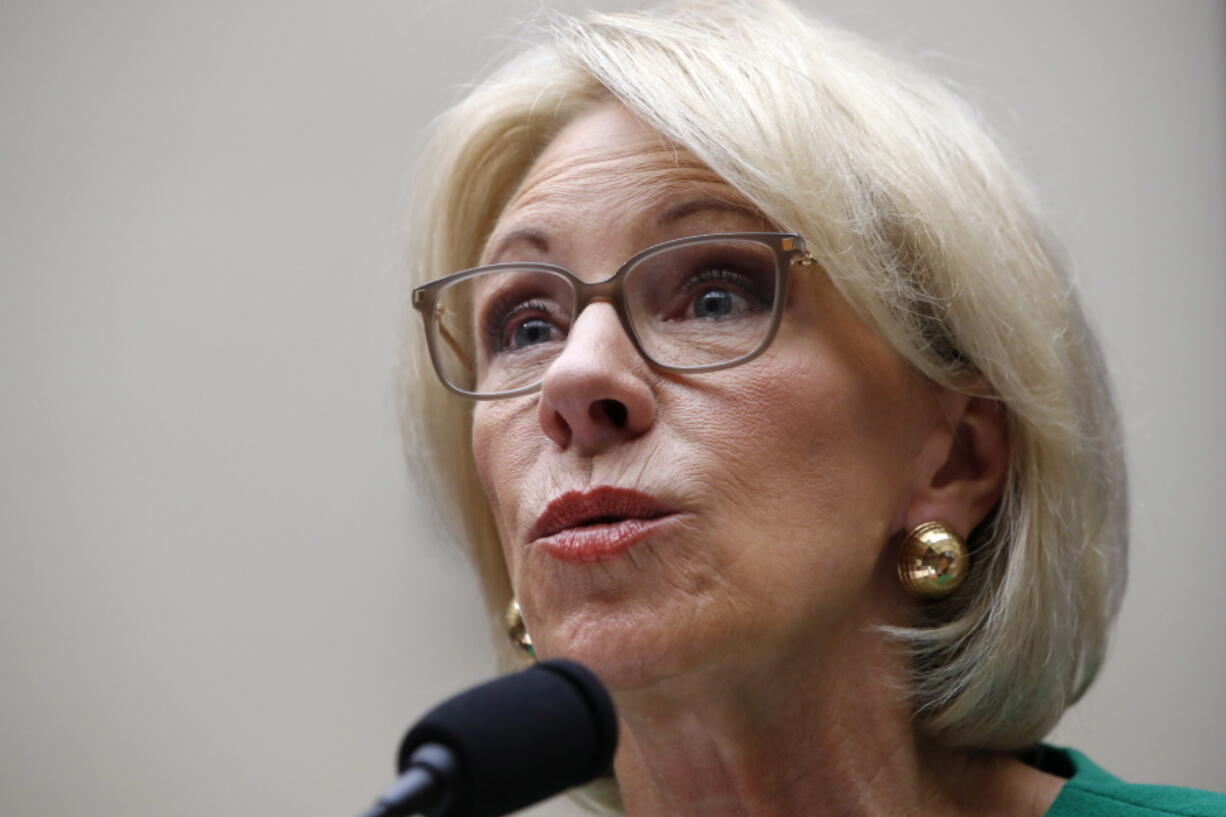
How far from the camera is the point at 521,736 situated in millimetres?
645

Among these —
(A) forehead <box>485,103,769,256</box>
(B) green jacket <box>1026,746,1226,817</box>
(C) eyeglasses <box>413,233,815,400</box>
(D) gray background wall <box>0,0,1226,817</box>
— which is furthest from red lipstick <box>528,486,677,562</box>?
(D) gray background wall <box>0,0,1226,817</box>

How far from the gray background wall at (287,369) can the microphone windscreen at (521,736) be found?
114cm

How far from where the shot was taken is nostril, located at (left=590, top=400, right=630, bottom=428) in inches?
43.3

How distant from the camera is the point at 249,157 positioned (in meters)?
1.89

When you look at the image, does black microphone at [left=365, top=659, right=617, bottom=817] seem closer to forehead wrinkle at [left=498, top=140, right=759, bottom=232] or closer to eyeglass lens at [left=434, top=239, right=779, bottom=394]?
eyeglass lens at [left=434, top=239, right=779, bottom=394]

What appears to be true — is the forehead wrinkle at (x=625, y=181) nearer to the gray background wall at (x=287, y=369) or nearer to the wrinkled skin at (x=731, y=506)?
the wrinkled skin at (x=731, y=506)

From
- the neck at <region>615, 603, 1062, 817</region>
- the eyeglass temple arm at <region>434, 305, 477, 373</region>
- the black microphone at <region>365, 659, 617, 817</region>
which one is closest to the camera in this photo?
the black microphone at <region>365, 659, 617, 817</region>

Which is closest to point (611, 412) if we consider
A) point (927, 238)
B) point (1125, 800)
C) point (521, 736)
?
point (927, 238)

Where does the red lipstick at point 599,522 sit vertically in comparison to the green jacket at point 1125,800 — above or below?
above

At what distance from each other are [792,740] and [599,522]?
0.97ft

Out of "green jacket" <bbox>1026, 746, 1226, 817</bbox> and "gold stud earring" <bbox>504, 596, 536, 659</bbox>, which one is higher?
"gold stud earring" <bbox>504, 596, 536, 659</bbox>

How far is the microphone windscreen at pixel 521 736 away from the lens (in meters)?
0.62

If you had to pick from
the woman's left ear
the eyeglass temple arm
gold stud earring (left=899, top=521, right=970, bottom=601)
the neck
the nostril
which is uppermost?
the eyeglass temple arm

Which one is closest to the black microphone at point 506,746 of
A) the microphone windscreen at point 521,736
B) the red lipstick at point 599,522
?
the microphone windscreen at point 521,736
